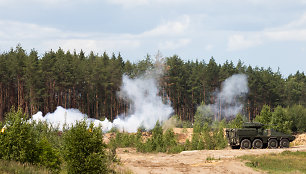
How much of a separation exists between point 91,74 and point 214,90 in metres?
26.9

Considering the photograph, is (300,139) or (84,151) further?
(300,139)

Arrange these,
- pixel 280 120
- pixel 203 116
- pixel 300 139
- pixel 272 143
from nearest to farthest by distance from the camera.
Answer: pixel 272 143
pixel 280 120
pixel 300 139
pixel 203 116

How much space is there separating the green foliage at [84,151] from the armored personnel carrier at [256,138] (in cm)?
2058

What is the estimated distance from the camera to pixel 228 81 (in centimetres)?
8381

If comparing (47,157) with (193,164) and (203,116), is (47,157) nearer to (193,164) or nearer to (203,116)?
(193,164)

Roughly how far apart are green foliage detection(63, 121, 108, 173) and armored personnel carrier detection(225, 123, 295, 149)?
20.6 meters

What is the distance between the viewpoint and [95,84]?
76188mm

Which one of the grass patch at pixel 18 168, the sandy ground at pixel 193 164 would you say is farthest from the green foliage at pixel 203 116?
the grass patch at pixel 18 168

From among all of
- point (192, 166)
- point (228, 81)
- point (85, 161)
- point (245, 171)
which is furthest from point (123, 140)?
point (228, 81)

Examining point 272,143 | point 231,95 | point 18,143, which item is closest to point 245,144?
point 272,143

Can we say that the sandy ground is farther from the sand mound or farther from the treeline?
the treeline

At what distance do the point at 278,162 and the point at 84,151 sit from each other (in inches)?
602

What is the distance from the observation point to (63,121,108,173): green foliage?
18.3 m

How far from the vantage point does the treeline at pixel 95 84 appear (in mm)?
70562
